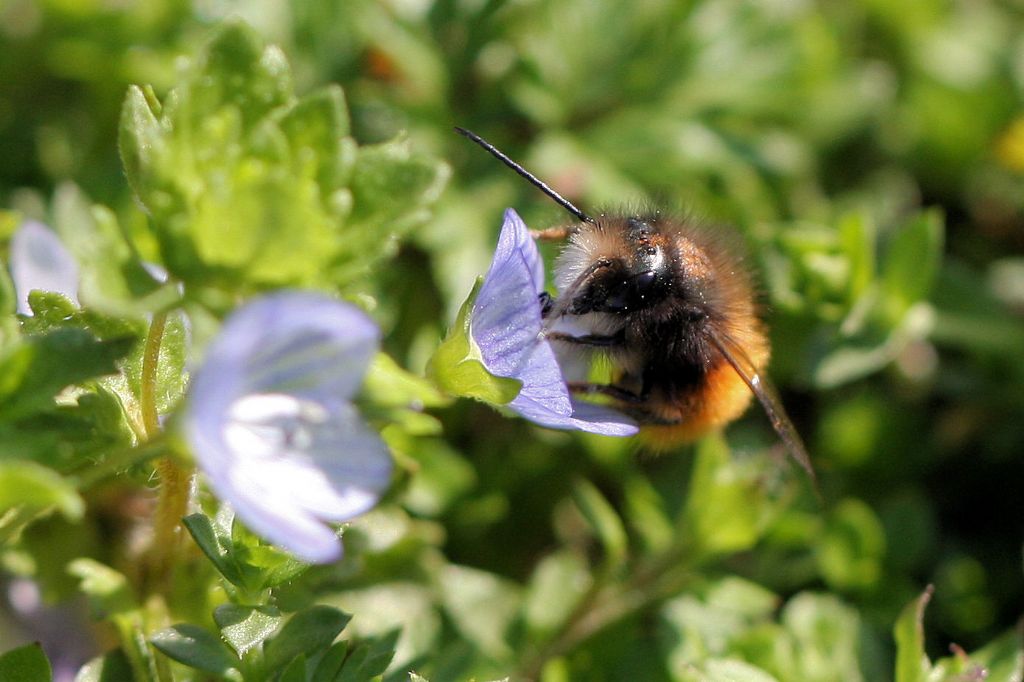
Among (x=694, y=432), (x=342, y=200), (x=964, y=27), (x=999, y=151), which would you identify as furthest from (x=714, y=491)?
(x=964, y=27)

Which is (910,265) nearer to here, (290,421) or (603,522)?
(603,522)

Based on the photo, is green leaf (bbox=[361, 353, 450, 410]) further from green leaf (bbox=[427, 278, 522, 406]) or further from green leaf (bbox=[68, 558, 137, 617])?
green leaf (bbox=[68, 558, 137, 617])

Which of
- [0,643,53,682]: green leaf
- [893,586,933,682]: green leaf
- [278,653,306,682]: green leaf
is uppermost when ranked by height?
[278,653,306,682]: green leaf

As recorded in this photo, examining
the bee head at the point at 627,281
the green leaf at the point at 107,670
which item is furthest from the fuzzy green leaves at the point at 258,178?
the green leaf at the point at 107,670

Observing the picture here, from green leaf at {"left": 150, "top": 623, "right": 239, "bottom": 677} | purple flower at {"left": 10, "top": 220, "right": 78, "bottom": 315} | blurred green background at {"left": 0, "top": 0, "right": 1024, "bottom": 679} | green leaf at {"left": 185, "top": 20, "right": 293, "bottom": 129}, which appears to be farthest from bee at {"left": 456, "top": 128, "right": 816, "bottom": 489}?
purple flower at {"left": 10, "top": 220, "right": 78, "bottom": 315}

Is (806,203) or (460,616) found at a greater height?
(806,203)

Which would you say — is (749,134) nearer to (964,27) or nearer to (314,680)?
(964,27)
